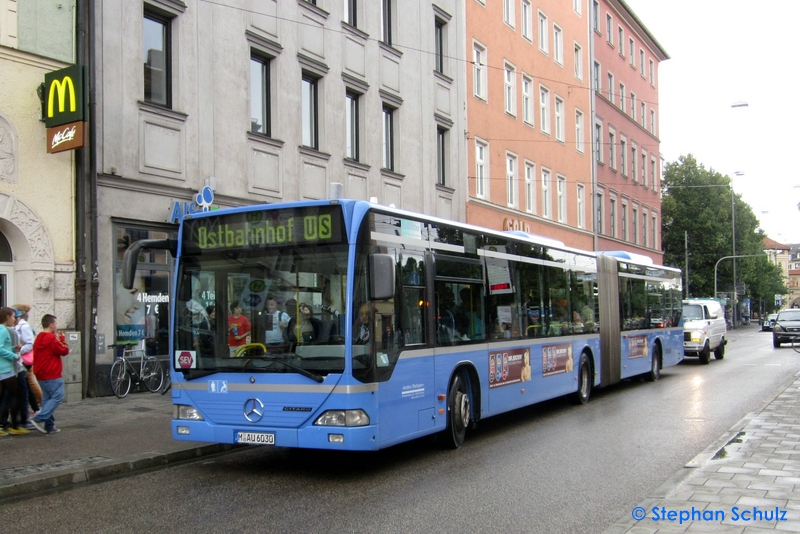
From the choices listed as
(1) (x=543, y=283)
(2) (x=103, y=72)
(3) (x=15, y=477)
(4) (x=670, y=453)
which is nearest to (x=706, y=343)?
(1) (x=543, y=283)

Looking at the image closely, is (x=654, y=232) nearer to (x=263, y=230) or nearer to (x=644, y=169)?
(x=644, y=169)

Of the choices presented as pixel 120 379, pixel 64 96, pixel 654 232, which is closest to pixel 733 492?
pixel 120 379

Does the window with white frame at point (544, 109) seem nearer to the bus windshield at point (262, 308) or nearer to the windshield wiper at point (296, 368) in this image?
the bus windshield at point (262, 308)

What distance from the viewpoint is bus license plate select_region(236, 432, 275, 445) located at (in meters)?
8.48

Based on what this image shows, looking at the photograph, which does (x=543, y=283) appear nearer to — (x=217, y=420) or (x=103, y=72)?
(x=217, y=420)

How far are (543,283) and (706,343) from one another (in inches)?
603

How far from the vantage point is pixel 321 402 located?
8.29m

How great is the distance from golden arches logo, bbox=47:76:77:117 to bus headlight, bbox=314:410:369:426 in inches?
320

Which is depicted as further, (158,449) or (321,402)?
(158,449)

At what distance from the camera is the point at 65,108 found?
13828 mm

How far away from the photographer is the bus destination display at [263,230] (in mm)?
8508

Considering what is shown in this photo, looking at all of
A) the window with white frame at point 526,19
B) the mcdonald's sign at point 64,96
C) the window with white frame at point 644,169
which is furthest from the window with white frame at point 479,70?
the window with white frame at point 644,169

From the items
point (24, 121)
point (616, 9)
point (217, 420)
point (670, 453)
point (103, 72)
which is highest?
point (616, 9)

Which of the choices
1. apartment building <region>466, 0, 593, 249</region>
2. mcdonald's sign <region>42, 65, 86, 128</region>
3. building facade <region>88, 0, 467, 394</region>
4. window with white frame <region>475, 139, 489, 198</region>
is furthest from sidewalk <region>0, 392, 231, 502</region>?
window with white frame <region>475, 139, 489, 198</region>
